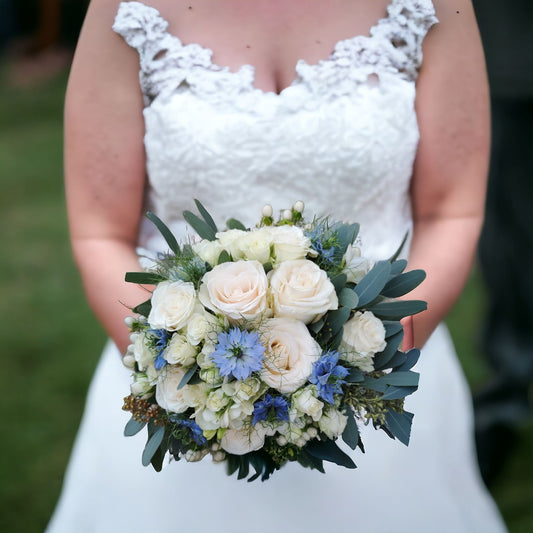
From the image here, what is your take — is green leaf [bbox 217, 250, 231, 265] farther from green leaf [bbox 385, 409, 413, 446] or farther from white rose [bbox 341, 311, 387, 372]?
green leaf [bbox 385, 409, 413, 446]

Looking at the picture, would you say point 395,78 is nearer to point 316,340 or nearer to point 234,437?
point 316,340

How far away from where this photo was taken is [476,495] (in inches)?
89.0

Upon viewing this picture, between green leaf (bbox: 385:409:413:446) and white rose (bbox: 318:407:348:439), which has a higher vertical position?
green leaf (bbox: 385:409:413:446)

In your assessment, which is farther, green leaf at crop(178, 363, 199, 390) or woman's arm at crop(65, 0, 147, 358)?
woman's arm at crop(65, 0, 147, 358)

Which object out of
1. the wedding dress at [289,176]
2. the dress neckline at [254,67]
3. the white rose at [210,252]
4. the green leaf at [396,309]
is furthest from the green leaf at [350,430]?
the dress neckline at [254,67]

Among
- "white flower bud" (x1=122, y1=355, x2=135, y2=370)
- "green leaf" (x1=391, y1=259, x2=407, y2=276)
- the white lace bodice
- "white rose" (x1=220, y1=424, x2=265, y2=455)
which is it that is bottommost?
"white rose" (x1=220, y1=424, x2=265, y2=455)

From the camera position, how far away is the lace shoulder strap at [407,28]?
1913 millimetres

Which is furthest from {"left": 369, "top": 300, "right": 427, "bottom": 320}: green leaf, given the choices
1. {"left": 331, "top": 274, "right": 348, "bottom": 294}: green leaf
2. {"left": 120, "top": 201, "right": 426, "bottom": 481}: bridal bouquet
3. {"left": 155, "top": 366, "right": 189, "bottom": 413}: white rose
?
{"left": 155, "top": 366, "right": 189, "bottom": 413}: white rose

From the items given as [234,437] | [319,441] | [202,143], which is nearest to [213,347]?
[234,437]

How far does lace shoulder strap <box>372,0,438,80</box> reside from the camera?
1.91 metres

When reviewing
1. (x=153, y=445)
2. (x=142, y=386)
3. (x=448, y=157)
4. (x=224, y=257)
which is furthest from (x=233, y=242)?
(x=448, y=157)

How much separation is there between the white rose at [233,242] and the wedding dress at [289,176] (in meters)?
0.49

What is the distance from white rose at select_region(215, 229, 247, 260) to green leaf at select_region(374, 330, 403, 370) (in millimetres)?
368

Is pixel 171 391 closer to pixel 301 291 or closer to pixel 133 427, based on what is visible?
pixel 133 427
